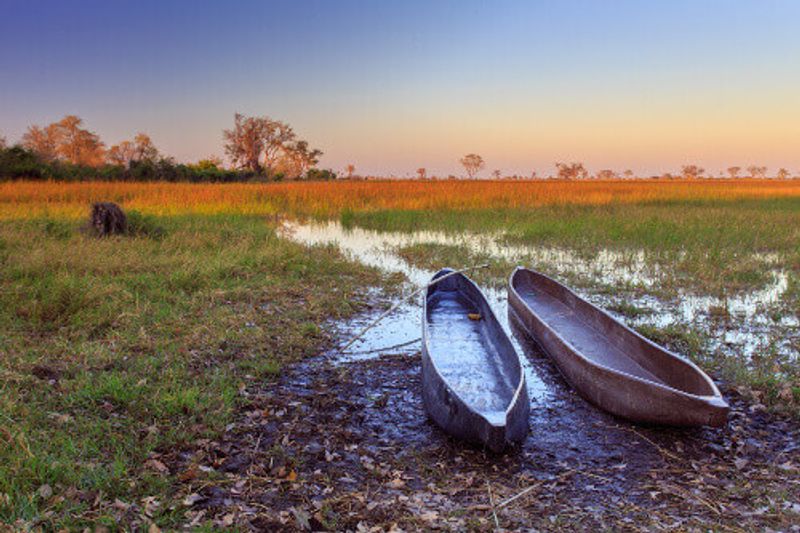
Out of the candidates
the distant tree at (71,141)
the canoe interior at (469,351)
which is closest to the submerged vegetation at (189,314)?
the canoe interior at (469,351)

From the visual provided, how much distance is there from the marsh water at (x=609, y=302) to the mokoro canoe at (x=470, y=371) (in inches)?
17.0

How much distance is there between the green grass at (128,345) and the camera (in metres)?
3.67

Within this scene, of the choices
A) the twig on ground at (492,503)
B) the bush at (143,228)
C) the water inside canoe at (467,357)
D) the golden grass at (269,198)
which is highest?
the golden grass at (269,198)

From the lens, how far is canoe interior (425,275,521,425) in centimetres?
508

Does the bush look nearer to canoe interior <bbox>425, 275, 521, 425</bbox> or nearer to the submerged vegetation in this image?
the submerged vegetation

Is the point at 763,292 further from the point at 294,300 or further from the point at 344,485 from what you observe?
the point at 344,485

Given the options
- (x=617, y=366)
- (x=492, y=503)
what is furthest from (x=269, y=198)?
(x=492, y=503)

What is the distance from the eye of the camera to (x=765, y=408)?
4.97 m

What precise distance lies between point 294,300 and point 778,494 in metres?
6.46

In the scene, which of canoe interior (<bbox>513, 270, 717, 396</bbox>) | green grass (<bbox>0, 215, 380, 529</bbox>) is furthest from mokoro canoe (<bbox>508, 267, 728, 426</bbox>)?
green grass (<bbox>0, 215, 380, 529</bbox>)

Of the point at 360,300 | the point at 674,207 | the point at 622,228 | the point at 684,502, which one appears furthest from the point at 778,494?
the point at 674,207

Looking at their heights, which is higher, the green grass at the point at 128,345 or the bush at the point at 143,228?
the bush at the point at 143,228

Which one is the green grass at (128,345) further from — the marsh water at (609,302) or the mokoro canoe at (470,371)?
the mokoro canoe at (470,371)

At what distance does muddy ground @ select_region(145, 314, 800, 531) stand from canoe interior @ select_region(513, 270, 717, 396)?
55 cm
